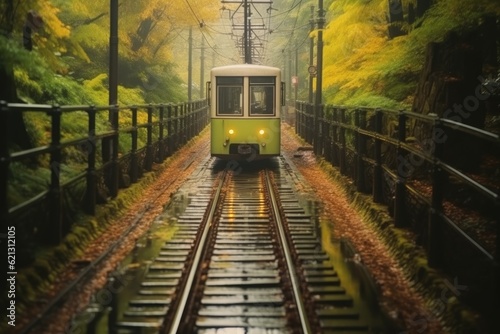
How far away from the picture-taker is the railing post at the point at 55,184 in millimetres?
6184

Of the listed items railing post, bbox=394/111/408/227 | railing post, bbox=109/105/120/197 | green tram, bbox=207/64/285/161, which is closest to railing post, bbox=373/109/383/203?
railing post, bbox=394/111/408/227

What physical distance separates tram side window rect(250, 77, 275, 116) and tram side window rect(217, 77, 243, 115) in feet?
1.08

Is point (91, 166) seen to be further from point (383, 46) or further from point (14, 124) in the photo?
point (383, 46)

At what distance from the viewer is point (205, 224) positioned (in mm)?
8648

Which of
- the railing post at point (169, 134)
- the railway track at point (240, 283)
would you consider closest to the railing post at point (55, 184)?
the railway track at point (240, 283)

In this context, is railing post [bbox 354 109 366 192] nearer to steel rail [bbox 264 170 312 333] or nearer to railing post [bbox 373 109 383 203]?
railing post [bbox 373 109 383 203]

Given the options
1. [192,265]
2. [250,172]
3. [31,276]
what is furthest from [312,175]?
[31,276]

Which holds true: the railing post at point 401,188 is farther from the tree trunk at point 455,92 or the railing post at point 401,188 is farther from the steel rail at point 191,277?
the steel rail at point 191,277

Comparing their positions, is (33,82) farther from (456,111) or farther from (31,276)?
(456,111)

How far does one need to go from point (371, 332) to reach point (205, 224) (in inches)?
171

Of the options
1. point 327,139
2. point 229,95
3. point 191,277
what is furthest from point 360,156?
point 229,95

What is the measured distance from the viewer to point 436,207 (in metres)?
5.68

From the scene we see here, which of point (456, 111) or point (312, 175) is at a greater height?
point (456, 111)

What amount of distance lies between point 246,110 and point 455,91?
23.5ft
